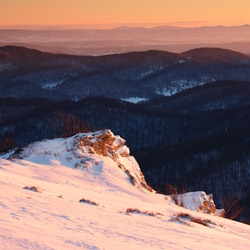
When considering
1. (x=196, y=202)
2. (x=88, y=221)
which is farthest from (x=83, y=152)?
(x=88, y=221)

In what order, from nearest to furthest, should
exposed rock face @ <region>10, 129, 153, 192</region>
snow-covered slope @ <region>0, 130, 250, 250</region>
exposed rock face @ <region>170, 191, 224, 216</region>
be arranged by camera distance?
snow-covered slope @ <region>0, 130, 250, 250</region> → exposed rock face @ <region>10, 129, 153, 192</region> → exposed rock face @ <region>170, 191, 224, 216</region>

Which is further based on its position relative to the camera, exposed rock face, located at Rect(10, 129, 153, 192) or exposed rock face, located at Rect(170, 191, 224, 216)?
exposed rock face, located at Rect(170, 191, 224, 216)

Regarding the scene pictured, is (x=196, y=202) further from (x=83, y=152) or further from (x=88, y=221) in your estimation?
(x=88, y=221)

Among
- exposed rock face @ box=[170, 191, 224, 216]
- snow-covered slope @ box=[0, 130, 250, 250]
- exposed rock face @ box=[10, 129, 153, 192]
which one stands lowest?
exposed rock face @ box=[170, 191, 224, 216]

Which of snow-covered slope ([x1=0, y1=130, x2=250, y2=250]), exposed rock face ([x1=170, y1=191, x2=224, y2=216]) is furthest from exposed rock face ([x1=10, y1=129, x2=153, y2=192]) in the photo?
exposed rock face ([x1=170, y1=191, x2=224, y2=216])

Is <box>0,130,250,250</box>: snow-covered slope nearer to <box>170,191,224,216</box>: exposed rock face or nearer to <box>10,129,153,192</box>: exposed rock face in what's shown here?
<box>10,129,153,192</box>: exposed rock face

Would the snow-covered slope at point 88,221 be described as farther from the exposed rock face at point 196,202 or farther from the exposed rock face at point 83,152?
the exposed rock face at point 196,202

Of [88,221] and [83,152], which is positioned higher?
[88,221]

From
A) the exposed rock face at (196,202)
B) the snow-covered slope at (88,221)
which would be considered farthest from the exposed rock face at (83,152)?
the exposed rock face at (196,202)

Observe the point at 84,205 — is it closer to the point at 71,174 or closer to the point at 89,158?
the point at 71,174

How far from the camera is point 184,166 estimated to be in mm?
123062

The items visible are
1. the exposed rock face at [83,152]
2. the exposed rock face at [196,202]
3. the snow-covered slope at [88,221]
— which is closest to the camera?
the snow-covered slope at [88,221]

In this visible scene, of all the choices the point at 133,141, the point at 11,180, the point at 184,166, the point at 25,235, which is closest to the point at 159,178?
the point at 184,166

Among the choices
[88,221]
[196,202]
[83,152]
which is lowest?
[196,202]
